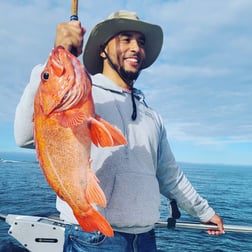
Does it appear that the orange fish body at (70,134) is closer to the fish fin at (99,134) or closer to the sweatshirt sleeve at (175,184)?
the fish fin at (99,134)

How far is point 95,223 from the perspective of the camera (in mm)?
2104

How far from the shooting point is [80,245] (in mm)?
2654

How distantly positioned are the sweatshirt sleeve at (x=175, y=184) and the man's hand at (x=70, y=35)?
73.9 inches

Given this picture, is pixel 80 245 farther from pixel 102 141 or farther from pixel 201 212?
pixel 201 212

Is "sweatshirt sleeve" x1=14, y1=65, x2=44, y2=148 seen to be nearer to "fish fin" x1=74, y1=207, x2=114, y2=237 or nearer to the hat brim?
"fish fin" x1=74, y1=207, x2=114, y2=237

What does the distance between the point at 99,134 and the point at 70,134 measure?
0.24m

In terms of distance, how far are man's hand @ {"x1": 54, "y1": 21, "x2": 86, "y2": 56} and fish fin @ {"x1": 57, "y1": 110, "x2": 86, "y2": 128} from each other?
24.1 inches

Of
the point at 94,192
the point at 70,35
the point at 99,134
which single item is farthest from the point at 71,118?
the point at 70,35

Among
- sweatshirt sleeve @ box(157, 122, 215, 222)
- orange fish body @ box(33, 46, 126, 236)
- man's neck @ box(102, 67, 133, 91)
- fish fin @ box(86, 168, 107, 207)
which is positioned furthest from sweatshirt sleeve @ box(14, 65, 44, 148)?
sweatshirt sleeve @ box(157, 122, 215, 222)

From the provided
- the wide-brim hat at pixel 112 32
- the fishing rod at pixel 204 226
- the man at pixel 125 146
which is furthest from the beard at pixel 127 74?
the fishing rod at pixel 204 226

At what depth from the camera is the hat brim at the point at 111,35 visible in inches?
133

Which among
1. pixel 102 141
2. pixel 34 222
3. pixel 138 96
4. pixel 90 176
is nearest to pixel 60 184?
pixel 90 176

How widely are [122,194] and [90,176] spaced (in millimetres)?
652

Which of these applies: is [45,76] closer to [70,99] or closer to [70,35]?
[70,99]
